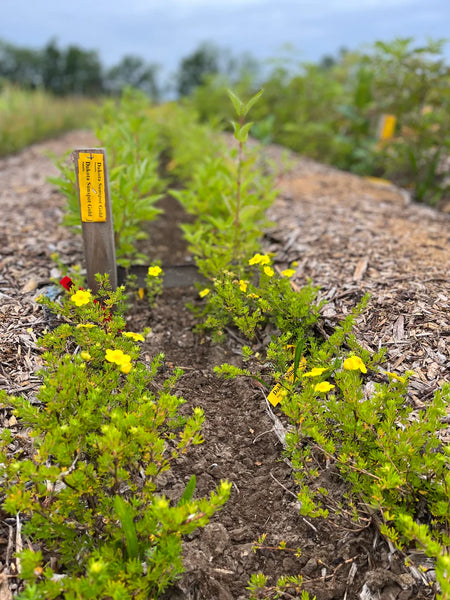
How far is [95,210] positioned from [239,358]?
1.18m

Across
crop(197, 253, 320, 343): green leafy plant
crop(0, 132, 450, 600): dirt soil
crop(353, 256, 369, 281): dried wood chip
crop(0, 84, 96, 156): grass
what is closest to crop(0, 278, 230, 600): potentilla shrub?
crop(0, 132, 450, 600): dirt soil

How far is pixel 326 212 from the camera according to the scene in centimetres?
475

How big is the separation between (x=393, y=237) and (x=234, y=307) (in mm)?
1994

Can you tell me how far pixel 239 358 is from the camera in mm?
2709

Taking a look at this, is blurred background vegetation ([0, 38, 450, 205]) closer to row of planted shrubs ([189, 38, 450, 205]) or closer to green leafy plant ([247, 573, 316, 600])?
row of planted shrubs ([189, 38, 450, 205])

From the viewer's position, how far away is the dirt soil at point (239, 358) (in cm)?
167

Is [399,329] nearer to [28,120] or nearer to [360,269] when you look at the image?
[360,269]

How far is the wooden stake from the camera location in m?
2.52

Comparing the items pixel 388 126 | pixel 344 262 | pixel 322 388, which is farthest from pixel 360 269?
pixel 388 126

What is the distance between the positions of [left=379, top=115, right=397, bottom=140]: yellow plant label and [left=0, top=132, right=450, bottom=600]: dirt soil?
93.6 inches

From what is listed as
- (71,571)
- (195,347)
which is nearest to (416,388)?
(195,347)

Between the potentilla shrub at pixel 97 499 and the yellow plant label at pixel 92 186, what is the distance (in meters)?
1.07

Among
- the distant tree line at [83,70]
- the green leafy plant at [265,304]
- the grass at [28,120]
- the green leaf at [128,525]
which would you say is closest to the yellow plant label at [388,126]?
the grass at [28,120]

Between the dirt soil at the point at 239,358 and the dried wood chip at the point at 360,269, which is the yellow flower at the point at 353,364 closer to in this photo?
the dirt soil at the point at 239,358
